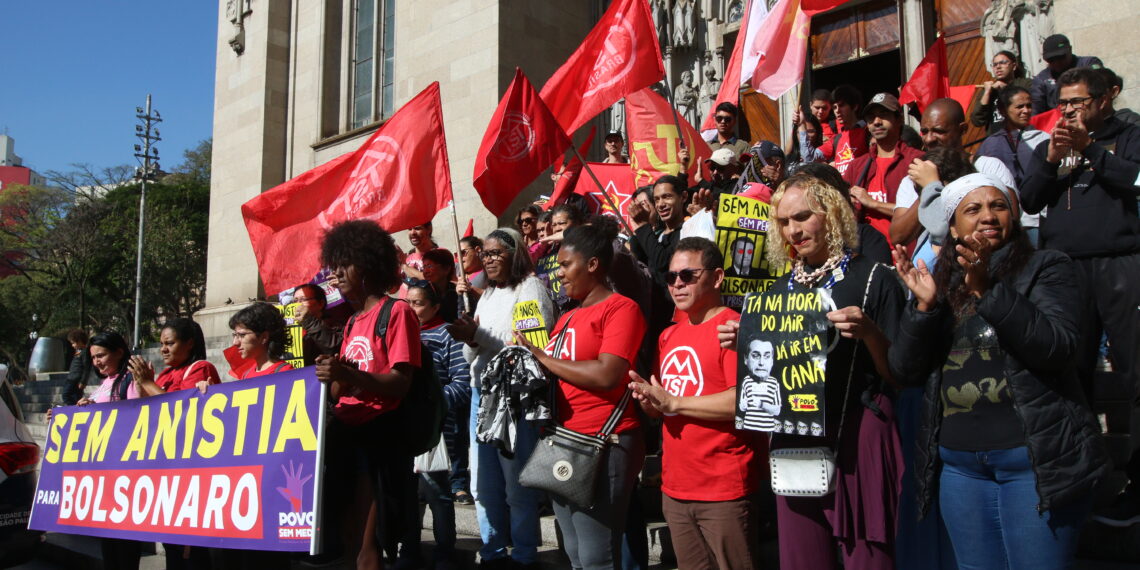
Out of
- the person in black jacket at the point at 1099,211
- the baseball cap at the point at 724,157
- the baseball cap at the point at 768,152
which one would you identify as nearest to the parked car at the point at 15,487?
the baseball cap at the point at 724,157

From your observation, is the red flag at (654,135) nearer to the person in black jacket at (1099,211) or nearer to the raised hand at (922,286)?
the person in black jacket at (1099,211)

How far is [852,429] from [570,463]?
1186 millimetres

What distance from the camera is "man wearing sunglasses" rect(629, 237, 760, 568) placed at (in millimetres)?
3465

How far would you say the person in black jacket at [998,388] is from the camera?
2.71 metres

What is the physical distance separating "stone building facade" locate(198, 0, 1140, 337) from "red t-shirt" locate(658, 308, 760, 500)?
6.42 m

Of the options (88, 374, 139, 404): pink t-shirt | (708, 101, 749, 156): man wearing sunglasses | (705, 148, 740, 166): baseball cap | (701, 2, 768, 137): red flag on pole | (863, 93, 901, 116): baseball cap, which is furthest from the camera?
(708, 101, 749, 156): man wearing sunglasses

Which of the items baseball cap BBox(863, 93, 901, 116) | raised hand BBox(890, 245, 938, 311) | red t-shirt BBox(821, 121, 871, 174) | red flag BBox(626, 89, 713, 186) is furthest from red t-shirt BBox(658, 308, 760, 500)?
red flag BBox(626, 89, 713, 186)

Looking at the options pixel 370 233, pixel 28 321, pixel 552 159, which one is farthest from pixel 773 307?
pixel 28 321

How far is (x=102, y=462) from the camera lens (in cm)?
544

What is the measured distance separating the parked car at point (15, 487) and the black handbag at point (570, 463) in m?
3.75

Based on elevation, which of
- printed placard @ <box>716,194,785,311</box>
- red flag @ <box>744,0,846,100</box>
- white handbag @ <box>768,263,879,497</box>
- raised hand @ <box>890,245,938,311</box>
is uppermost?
red flag @ <box>744,0,846,100</box>

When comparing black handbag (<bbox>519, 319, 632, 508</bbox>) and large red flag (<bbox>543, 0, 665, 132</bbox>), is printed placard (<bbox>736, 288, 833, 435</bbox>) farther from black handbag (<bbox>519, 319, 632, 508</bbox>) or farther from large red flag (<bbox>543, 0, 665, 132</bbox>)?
large red flag (<bbox>543, 0, 665, 132</bbox>)

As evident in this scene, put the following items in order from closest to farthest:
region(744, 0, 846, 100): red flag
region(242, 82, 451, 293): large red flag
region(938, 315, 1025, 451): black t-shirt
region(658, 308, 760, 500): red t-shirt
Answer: region(938, 315, 1025, 451): black t-shirt → region(658, 308, 760, 500): red t-shirt → region(242, 82, 451, 293): large red flag → region(744, 0, 846, 100): red flag

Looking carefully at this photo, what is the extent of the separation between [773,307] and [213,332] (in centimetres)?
1581
